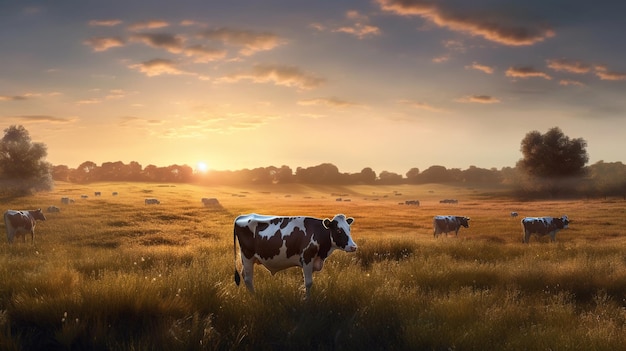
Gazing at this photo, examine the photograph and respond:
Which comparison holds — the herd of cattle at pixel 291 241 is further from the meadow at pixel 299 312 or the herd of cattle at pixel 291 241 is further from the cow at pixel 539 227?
the cow at pixel 539 227

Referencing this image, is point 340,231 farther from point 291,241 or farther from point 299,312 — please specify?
point 299,312

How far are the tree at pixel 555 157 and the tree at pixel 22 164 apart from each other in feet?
222

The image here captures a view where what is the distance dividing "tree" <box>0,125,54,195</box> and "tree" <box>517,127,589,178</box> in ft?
222

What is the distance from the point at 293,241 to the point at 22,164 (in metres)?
59.6

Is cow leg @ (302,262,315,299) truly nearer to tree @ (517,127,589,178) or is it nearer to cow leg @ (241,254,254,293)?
cow leg @ (241,254,254,293)

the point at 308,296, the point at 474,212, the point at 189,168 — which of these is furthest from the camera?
the point at 189,168

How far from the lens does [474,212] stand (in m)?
47.8

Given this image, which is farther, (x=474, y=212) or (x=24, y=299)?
(x=474, y=212)

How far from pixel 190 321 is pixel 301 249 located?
234 cm

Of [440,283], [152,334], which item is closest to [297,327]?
[152,334]

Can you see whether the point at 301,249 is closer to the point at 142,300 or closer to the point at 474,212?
the point at 142,300

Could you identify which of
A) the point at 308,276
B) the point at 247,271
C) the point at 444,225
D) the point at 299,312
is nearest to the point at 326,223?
the point at 308,276

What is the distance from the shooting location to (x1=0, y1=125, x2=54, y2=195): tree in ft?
186

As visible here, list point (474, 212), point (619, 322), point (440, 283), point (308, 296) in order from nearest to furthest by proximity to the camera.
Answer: point (308, 296) < point (619, 322) < point (440, 283) < point (474, 212)
